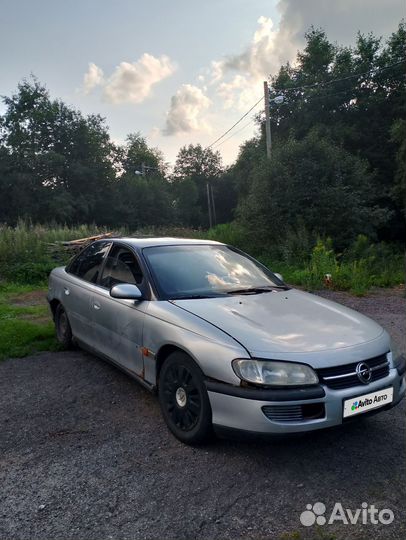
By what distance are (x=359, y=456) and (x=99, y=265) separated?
3.05 metres

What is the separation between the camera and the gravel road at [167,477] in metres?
2.27

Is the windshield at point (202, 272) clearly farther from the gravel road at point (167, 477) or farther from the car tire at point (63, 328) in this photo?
the car tire at point (63, 328)

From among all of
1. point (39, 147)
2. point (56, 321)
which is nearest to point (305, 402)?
point (56, 321)

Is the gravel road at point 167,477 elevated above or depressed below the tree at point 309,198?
below

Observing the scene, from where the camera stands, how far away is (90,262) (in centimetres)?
493

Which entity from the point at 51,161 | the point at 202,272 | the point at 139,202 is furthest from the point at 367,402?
the point at 139,202

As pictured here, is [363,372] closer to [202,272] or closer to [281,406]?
[281,406]

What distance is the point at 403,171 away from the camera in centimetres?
2102

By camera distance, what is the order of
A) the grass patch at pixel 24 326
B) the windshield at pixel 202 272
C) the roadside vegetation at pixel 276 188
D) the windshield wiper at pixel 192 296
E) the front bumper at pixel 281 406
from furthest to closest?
the roadside vegetation at pixel 276 188 < the grass patch at pixel 24 326 < the windshield at pixel 202 272 < the windshield wiper at pixel 192 296 < the front bumper at pixel 281 406

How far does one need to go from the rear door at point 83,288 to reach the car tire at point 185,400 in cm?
150

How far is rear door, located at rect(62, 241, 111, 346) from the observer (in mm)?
4582

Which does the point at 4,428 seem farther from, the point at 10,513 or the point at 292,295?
the point at 292,295

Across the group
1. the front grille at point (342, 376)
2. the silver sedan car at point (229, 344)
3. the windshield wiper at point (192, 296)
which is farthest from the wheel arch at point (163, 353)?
the front grille at point (342, 376)

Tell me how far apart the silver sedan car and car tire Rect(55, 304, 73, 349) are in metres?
0.81
